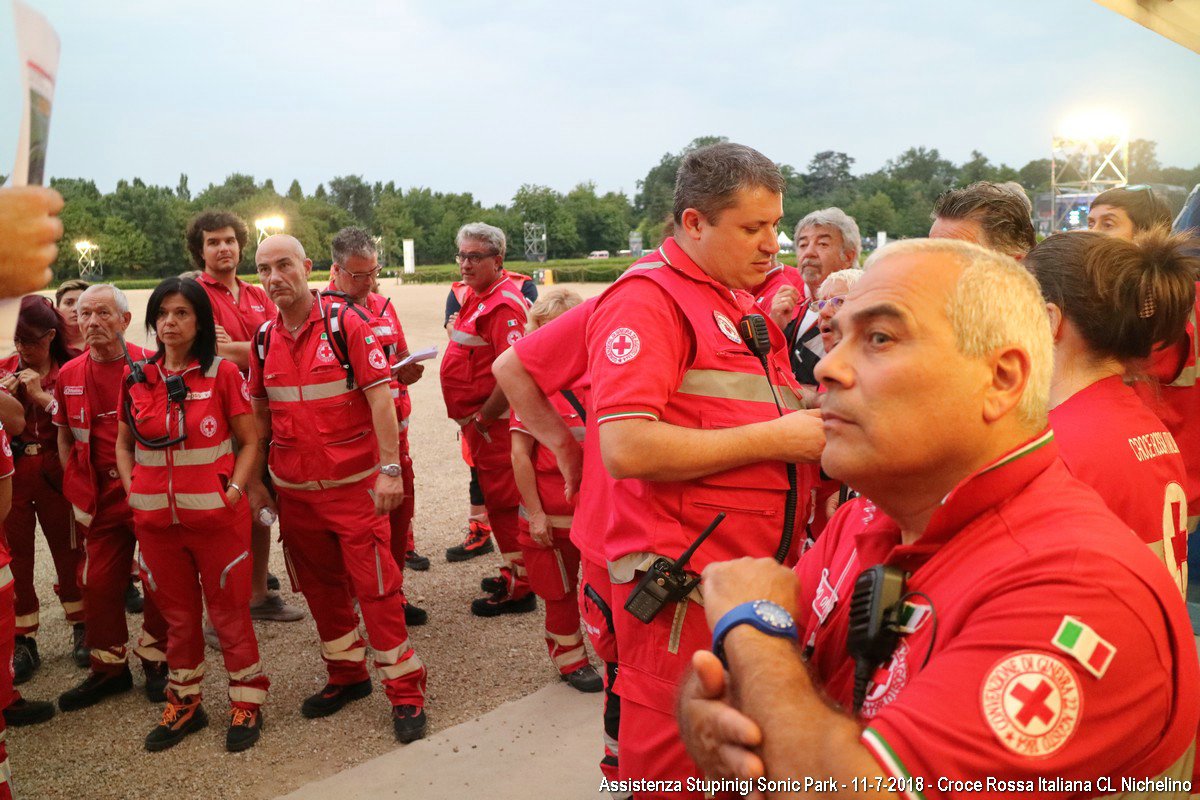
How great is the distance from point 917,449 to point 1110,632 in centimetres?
39

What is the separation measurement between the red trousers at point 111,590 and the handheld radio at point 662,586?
3.73m

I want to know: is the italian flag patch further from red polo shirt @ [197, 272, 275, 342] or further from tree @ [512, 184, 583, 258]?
tree @ [512, 184, 583, 258]

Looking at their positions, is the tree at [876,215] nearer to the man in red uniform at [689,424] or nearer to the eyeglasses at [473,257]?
the eyeglasses at [473,257]

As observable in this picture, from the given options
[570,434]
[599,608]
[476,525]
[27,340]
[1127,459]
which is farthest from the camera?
[476,525]

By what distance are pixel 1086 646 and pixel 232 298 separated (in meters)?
6.05

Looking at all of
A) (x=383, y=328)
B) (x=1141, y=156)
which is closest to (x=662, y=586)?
(x=383, y=328)

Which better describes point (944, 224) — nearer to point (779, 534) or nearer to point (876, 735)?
point (779, 534)

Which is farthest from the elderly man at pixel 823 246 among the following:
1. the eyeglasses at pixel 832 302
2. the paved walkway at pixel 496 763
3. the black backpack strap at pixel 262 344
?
the black backpack strap at pixel 262 344

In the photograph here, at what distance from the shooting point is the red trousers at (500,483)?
5.96 meters

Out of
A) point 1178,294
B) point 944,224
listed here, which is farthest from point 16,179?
point 944,224

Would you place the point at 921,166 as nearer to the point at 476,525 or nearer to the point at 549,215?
the point at 549,215

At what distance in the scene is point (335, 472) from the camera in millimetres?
4484

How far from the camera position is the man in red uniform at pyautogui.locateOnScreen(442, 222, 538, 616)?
5980 mm

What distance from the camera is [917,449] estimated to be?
1379 millimetres
